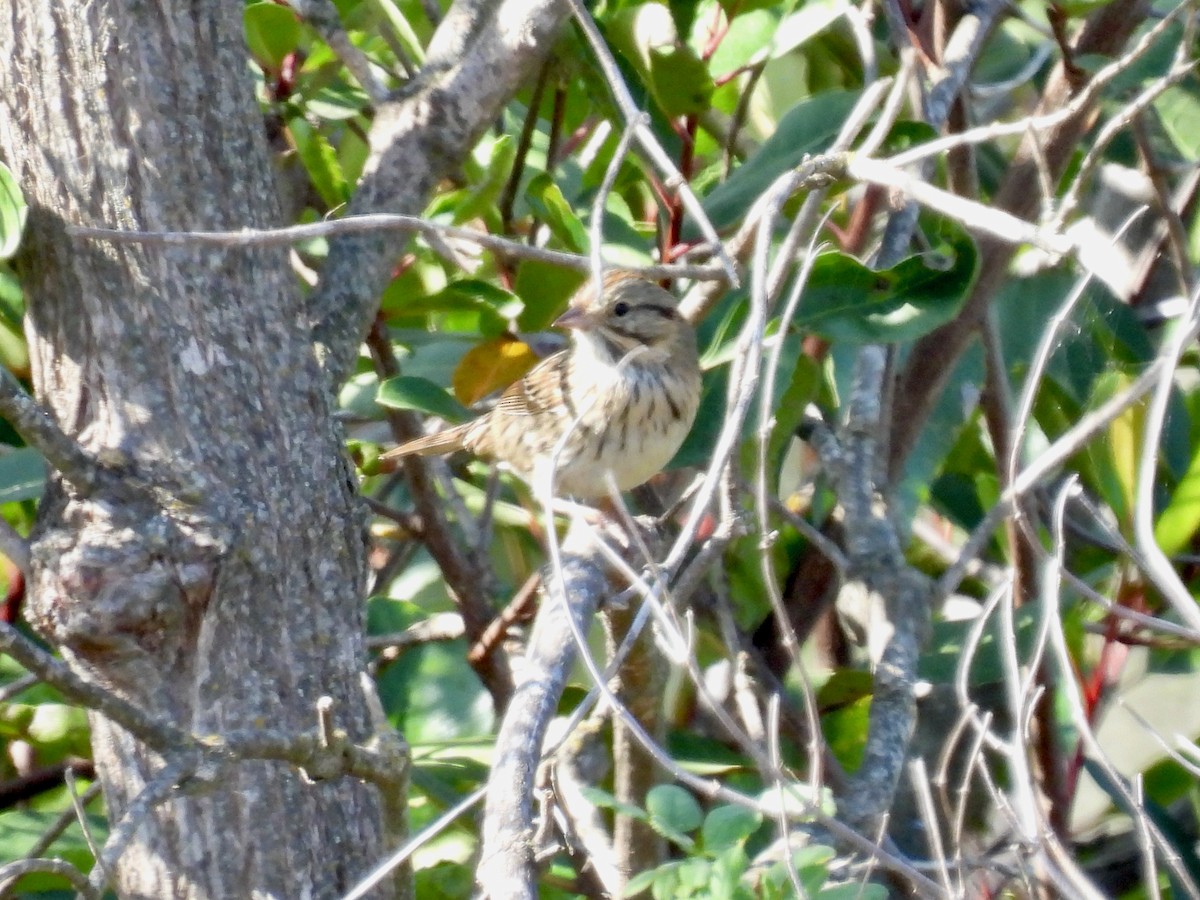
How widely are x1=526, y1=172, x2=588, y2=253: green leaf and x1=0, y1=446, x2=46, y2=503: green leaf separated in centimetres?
93

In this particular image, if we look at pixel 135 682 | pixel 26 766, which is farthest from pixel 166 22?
pixel 26 766

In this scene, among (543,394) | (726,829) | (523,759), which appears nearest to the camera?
(523,759)

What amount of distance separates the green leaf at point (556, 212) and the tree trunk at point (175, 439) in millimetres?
683

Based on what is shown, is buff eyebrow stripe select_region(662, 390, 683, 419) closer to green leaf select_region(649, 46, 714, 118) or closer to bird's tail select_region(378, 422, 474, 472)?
bird's tail select_region(378, 422, 474, 472)

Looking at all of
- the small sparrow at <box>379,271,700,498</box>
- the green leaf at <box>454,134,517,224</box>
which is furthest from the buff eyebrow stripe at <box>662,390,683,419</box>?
the green leaf at <box>454,134,517,224</box>

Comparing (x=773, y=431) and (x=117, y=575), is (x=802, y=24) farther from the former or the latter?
(x=117, y=575)

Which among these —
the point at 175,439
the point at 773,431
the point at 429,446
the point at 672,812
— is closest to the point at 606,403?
the point at 429,446

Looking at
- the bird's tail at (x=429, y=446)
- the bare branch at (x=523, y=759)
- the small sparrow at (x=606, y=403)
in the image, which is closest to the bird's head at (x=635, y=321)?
the small sparrow at (x=606, y=403)

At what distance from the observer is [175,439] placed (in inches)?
75.5

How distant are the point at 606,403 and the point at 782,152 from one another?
3.49 feet

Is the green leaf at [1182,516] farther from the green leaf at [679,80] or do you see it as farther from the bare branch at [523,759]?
the bare branch at [523,759]

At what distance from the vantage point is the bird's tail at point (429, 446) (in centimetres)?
305

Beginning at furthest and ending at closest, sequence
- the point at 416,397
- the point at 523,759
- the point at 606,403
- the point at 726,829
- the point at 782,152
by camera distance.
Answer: the point at 606,403 → the point at 782,152 → the point at 416,397 → the point at 726,829 → the point at 523,759

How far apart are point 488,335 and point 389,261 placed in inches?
21.4
